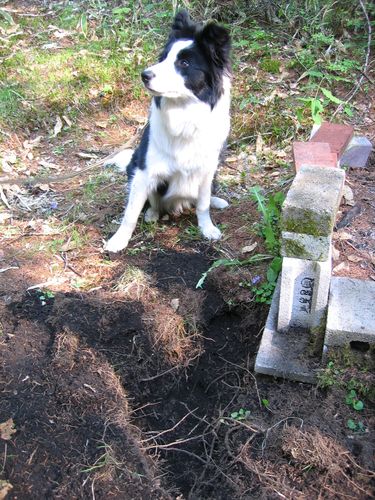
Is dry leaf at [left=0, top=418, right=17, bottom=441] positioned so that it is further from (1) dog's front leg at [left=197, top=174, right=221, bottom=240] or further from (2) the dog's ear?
(2) the dog's ear

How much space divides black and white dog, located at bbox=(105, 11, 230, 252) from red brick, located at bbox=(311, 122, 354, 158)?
683mm

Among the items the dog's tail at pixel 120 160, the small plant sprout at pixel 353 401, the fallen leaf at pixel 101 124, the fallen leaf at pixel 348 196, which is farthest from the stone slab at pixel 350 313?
the fallen leaf at pixel 101 124

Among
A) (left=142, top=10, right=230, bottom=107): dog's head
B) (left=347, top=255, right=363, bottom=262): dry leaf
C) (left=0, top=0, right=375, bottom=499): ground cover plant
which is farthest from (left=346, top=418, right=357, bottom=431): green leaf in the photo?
(left=142, top=10, right=230, bottom=107): dog's head

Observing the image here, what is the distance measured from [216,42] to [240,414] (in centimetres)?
193

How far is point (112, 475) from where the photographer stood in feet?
6.66

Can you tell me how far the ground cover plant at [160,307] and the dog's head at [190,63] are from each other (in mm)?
728

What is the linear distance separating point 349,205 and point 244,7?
3.34m

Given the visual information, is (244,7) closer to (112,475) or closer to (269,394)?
(269,394)

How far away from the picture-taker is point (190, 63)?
287cm

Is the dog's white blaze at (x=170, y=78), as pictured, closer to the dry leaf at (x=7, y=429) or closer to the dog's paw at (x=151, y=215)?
the dog's paw at (x=151, y=215)

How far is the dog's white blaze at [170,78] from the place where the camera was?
9.16 ft

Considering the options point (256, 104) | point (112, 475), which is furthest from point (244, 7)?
point (112, 475)

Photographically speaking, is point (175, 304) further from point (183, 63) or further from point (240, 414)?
point (183, 63)

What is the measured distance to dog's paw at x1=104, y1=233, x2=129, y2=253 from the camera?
10.9ft
